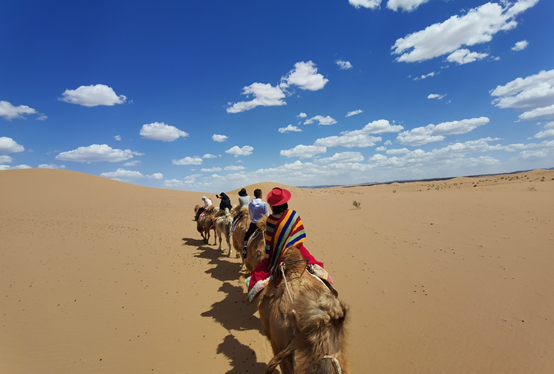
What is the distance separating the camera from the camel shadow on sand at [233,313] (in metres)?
4.48

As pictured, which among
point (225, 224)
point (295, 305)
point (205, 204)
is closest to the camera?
point (295, 305)

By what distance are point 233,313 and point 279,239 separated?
11.4 feet

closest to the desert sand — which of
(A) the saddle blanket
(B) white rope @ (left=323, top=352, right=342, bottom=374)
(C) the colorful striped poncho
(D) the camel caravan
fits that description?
(A) the saddle blanket

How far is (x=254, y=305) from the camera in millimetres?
6473

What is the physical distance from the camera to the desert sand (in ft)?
14.8

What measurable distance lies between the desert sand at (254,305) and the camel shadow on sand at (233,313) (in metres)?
0.03

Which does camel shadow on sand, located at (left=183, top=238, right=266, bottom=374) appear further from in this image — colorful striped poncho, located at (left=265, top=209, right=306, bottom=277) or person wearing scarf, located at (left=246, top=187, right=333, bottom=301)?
colorful striped poncho, located at (left=265, top=209, right=306, bottom=277)

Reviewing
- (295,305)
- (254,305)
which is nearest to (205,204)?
(254,305)

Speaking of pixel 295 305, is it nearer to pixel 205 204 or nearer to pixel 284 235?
pixel 284 235

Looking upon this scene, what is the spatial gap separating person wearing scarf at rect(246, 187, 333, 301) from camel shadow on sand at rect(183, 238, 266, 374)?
166 centimetres

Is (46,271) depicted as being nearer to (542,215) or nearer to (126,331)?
(126,331)

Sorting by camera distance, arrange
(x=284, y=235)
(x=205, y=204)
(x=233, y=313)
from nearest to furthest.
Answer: (x=284, y=235) → (x=233, y=313) → (x=205, y=204)

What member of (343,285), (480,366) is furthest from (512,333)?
(343,285)

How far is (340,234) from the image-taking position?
12164 mm
